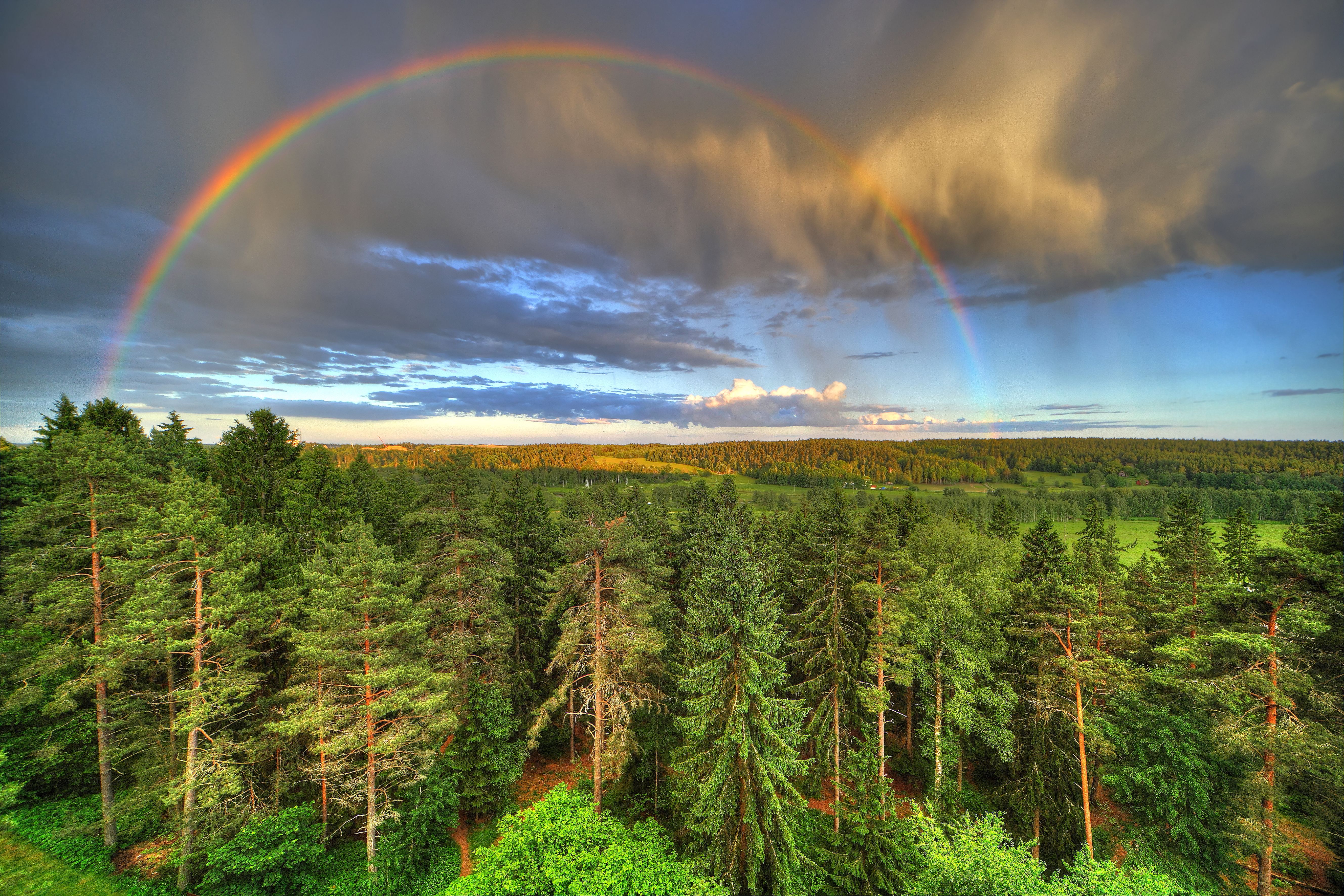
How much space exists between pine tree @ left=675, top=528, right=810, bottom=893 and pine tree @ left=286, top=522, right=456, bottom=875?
9.77m

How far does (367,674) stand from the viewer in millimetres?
16328

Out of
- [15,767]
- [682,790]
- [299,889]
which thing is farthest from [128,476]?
[682,790]

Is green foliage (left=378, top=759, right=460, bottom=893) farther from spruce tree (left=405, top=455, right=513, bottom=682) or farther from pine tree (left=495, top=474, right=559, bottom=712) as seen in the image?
pine tree (left=495, top=474, right=559, bottom=712)

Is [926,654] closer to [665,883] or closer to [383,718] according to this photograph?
[665,883]

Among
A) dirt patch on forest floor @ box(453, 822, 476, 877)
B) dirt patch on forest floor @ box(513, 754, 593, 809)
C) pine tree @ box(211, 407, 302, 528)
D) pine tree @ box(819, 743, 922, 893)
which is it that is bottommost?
dirt patch on forest floor @ box(513, 754, 593, 809)

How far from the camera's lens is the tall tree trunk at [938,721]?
793 inches

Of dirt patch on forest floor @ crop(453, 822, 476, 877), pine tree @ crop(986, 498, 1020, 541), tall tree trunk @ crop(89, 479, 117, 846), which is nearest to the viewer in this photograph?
tall tree trunk @ crop(89, 479, 117, 846)

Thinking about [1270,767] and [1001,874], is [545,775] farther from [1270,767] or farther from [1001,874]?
[1270,767]

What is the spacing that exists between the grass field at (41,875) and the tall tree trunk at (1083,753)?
35736 millimetres

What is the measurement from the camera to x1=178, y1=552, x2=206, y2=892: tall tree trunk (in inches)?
635

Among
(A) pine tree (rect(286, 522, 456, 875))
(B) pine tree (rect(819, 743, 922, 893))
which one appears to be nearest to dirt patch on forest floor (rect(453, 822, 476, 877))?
(A) pine tree (rect(286, 522, 456, 875))

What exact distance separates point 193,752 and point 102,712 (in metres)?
4.83

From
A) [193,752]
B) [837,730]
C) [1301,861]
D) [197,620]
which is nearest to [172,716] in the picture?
[193,752]

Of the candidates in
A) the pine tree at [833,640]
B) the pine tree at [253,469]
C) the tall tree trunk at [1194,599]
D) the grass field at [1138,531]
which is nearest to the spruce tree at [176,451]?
the pine tree at [253,469]
